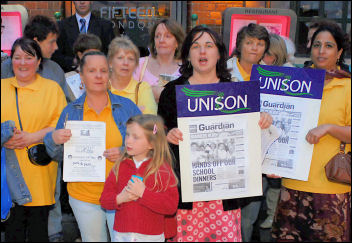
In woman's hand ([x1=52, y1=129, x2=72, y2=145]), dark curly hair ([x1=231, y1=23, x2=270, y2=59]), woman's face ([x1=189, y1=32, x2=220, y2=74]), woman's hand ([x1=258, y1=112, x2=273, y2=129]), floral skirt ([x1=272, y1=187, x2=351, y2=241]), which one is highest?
dark curly hair ([x1=231, y1=23, x2=270, y2=59])

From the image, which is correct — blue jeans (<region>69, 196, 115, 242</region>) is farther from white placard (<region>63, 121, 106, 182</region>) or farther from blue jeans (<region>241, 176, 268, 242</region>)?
blue jeans (<region>241, 176, 268, 242</region>)

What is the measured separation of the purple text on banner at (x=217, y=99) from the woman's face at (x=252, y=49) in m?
0.79

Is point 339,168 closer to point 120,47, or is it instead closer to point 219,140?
point 219,140

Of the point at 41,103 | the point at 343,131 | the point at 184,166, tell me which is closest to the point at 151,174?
the point at 184,166

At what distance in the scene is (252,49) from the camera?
3.43 meters

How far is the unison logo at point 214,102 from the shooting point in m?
2.64

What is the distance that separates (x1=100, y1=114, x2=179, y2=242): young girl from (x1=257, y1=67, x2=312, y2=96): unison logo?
2.67ft

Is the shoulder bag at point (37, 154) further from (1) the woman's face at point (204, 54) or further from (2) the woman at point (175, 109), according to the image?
(1) the woman's face at point (204, 54)

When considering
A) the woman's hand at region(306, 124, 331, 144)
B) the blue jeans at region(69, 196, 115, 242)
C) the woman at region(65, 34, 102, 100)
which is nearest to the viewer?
the woman's hand at region(306, 124, 331, 144)

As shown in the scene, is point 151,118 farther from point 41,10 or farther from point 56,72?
point 41,10

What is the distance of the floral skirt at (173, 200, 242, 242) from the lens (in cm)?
279


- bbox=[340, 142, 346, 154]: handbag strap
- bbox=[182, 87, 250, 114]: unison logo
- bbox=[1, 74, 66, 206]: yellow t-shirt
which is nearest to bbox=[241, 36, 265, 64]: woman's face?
bbox=[182, 87, 250, 114]: unison logo

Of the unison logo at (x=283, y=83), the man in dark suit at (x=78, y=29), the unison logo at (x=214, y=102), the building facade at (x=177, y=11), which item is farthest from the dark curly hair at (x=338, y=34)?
the building facade at (x=177, y=11)

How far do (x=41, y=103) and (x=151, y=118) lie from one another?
0.91 meters
